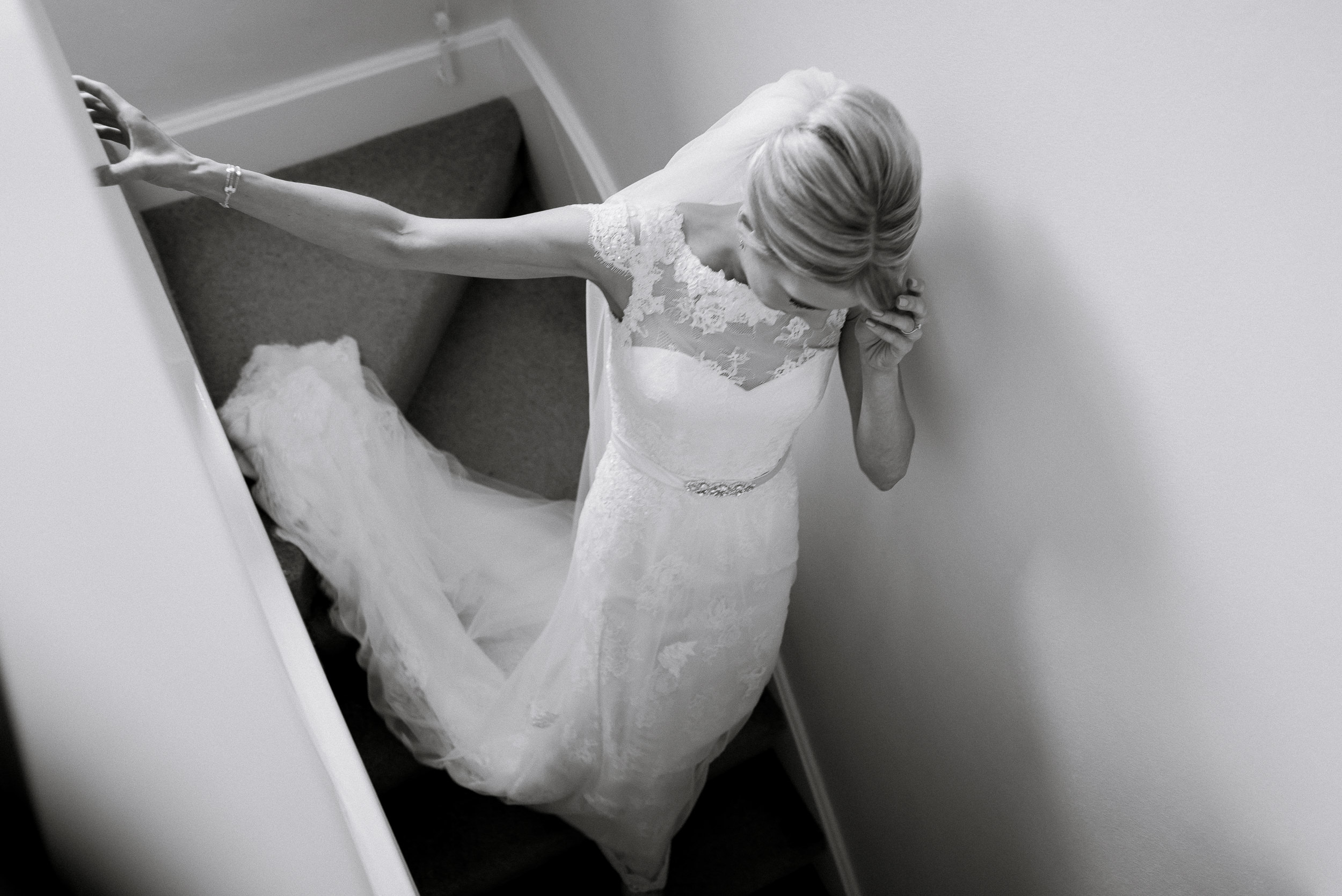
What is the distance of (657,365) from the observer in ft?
5.59

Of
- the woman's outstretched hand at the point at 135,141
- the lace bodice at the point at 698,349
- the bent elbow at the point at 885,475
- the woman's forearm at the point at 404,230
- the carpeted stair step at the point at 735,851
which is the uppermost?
the woman's outstretched hand at the point at 135,141

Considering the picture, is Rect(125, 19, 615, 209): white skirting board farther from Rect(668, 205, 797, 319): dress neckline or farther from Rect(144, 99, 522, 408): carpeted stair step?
Rect(668, 205, 797, 319): dress neckline

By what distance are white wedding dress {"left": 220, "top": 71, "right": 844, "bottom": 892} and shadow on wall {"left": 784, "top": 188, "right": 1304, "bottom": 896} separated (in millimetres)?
244

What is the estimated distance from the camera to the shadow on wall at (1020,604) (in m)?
1.46

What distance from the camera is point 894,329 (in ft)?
5.03

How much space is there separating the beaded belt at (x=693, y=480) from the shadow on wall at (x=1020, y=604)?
0.29 m

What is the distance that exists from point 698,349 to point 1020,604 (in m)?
0.73

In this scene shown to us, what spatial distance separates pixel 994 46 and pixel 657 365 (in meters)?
0.70

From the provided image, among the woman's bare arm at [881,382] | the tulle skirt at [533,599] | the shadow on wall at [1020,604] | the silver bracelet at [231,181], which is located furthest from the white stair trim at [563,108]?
the silver bracelet at [231,181]

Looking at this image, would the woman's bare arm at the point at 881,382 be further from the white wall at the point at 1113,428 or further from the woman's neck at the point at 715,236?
the woman's neck at the point at 715,236

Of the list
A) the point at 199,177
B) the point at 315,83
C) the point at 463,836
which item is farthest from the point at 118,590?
the point at 315,83

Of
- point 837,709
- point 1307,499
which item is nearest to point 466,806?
point 837,709

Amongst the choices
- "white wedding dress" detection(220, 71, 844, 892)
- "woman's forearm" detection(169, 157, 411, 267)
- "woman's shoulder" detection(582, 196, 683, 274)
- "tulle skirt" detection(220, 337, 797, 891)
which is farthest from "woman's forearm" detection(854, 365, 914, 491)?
"woman's forearm" detection(169, 157, 411, 267)

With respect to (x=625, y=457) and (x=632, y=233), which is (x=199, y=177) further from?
(x=625, y=457)
